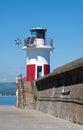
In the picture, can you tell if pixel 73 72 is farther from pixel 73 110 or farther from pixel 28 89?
pixel 28 89

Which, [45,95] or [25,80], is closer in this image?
[45,95]

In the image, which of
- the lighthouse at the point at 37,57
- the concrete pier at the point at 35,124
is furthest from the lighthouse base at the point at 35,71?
the concrete pier at the point at 35,124

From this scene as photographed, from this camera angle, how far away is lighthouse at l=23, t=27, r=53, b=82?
38875mm

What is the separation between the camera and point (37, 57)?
129 ft

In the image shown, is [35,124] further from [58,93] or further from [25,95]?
[25,95]

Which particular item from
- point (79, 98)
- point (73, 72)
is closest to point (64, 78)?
point (73, 72)

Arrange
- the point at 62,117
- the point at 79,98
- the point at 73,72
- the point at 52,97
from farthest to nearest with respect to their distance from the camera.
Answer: the point at 52,97, the point at 62,117, the point at 73,72, the point at 79,98

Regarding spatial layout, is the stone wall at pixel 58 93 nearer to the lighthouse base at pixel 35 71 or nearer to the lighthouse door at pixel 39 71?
the lighthouse base at pixel 35 71

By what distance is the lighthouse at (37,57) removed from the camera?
128ft

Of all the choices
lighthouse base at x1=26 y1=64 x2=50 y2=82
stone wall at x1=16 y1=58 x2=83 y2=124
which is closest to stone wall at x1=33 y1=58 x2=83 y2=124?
stone wall at x1=16 y1=58 x2=83 y2=124

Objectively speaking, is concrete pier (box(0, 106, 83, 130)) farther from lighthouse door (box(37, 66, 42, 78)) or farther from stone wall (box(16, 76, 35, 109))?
lighthouse door (box(37, 66, 42, 78))

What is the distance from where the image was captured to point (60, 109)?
1016 inches

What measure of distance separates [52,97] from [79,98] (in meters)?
8.67

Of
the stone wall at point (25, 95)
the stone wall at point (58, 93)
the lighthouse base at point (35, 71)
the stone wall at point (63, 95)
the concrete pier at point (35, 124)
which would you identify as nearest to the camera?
the concrete pier at point (35, 124)
